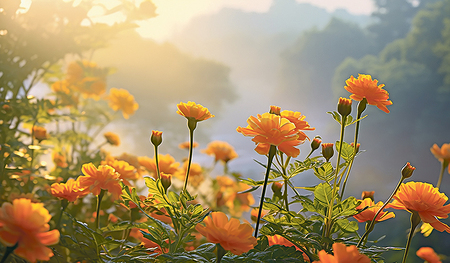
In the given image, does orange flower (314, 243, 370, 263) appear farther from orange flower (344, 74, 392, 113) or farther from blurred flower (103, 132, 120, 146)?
blurred flower (103, 132, 120, 146)

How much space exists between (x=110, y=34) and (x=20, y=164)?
341 mm

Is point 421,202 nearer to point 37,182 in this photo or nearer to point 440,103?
point 37,182

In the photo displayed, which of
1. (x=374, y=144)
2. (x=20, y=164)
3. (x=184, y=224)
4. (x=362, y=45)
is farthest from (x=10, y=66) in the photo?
(x=362, y=45)

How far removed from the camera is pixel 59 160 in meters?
0.97

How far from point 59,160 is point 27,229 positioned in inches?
33.4

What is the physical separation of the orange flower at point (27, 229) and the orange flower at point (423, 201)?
0.30 m

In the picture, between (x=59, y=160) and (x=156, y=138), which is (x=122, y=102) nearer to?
(x=59, y=160)

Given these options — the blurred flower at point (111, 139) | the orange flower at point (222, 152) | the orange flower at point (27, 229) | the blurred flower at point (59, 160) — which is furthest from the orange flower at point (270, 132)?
the blurred flower at point (59, 160)

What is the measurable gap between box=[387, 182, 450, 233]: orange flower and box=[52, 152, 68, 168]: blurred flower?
3.00 feet

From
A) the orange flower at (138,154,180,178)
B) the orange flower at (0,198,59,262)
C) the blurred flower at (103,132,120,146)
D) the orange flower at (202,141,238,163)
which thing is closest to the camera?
the orange flower at (0,198,59,262)

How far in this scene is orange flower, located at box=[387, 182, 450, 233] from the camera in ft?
1.01

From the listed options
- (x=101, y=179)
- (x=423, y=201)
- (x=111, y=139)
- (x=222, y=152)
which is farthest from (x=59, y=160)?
(x=423, y=201)

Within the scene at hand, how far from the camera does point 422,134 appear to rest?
20.6 feet

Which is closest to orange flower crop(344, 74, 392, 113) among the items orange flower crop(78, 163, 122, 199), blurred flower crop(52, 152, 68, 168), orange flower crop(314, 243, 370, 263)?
orange flower crop(314, 243, 370, 263)
